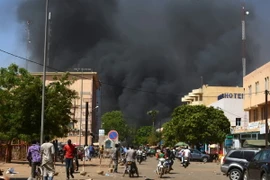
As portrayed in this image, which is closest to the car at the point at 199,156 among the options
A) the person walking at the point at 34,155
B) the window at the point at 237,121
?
the window at the point at 237,121

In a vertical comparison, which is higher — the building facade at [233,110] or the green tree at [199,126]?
the building facade at [233,110]

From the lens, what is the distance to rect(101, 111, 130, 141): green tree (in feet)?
406

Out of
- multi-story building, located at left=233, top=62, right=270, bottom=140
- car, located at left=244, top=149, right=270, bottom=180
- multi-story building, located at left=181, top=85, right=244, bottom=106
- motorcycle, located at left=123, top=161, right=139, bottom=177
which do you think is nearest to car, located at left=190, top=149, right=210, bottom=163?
multi-story building, located at left=233, top=62, right=270, bottom=140

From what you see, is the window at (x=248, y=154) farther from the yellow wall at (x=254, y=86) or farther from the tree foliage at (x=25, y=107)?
the yellow wall at (x=254, y=86)

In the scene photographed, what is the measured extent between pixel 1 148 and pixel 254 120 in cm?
3423

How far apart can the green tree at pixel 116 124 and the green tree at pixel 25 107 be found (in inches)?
3378

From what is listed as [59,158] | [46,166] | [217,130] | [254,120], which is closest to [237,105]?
[217,130]

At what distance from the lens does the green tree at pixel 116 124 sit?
406 ft

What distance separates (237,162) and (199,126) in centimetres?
4971

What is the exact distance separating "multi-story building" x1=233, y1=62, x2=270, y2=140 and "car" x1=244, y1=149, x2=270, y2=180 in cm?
3336

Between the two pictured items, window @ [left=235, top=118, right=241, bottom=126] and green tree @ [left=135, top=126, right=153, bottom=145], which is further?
green tree @ [left=135, top=126, right=153, bottom=145]

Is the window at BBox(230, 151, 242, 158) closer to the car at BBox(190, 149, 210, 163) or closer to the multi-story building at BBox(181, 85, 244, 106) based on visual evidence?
the car at BBox(190, 149, 210, 163)

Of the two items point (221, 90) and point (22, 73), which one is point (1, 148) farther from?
point (221, 90)

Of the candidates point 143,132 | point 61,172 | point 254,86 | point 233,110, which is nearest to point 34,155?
point 61,172
